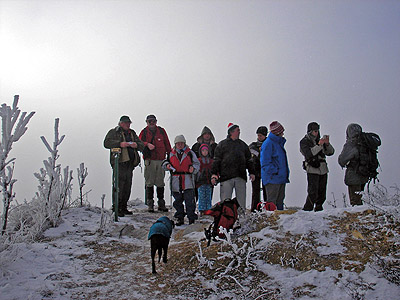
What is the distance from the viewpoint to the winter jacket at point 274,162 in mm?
5500

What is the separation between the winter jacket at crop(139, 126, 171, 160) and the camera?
801cm

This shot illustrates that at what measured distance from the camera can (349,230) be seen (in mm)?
3795

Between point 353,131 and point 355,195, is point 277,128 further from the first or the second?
point 355,195

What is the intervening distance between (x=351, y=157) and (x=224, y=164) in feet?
7.58

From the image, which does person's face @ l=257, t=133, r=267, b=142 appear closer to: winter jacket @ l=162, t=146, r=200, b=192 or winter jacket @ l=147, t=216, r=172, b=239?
winter jacket @ l=162, t=146, r=200, b=192

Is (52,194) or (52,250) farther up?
(52,194)

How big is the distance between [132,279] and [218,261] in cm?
102

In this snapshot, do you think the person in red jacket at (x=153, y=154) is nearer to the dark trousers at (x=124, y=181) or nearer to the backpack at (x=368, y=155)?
the dark trousers at (x=124, y=181)

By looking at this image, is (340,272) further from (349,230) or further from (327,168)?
(327,168)

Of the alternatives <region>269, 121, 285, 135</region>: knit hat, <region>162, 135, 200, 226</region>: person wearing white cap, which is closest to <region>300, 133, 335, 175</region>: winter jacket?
<region>269, 121, 285, 135</region>: knit hat

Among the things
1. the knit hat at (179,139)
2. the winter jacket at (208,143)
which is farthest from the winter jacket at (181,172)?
the winter jacket at (208,143)

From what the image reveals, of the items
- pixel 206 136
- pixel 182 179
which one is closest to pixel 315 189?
pixel 182 179

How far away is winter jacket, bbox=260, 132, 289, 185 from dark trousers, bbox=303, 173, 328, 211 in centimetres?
74

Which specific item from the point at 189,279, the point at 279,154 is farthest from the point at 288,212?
the point at 189,279
